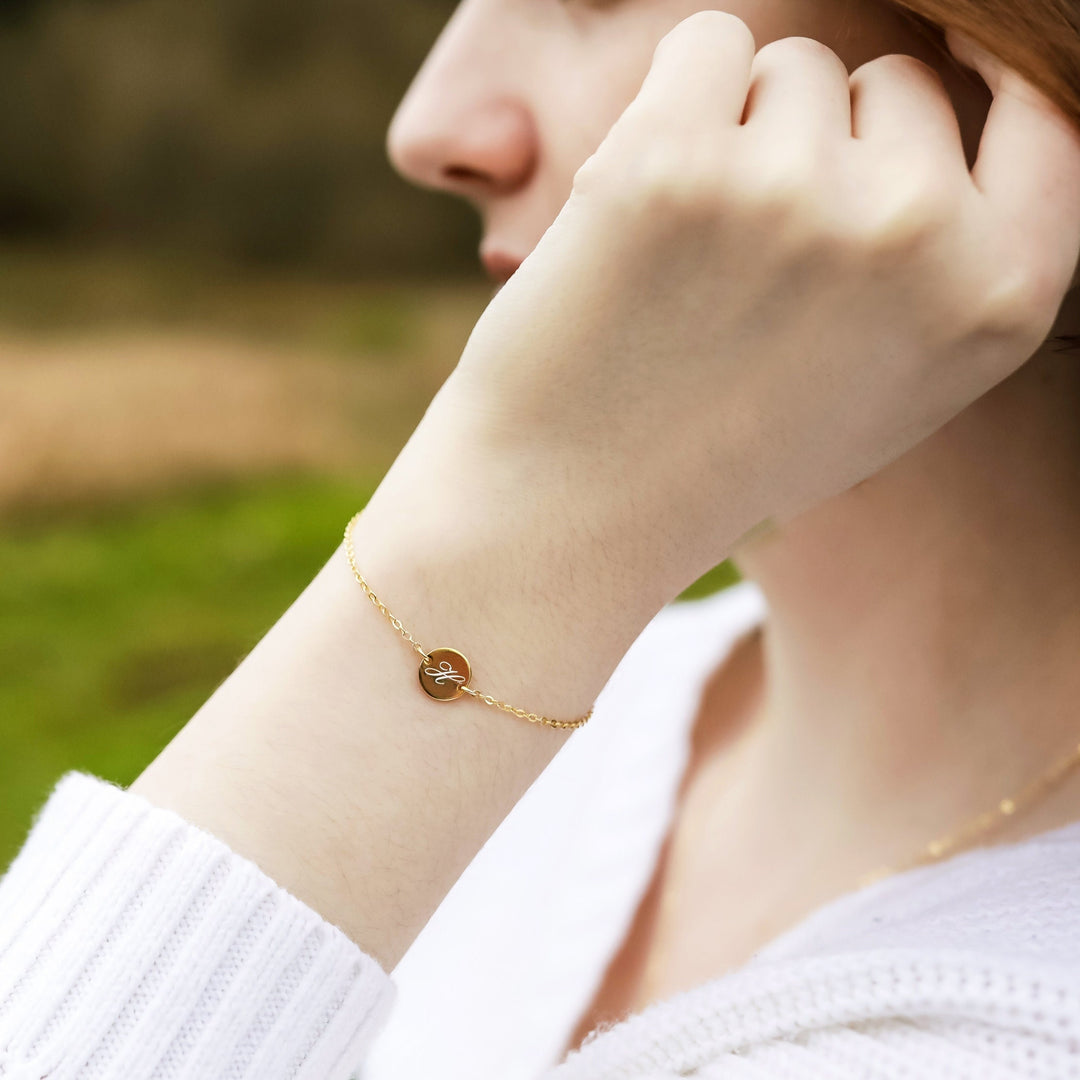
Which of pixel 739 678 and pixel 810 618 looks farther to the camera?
pixel 739 678

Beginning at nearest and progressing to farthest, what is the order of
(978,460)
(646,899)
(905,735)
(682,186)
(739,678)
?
(682,186) < (978,460) < (905,735) < (646,899) < (739,678)

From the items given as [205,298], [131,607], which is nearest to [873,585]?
[131,607]

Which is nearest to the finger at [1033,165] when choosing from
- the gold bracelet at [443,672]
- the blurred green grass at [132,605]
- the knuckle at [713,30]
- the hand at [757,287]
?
the hand at [757,287]

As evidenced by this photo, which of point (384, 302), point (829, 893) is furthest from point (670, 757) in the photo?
point (384, 302)

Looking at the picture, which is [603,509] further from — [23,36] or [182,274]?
[23,36]

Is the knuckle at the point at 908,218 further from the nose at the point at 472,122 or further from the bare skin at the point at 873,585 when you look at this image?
the nose at the point at 472,122

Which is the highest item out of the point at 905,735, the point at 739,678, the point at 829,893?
the point at 739,678

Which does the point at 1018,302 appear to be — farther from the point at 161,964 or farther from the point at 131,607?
the point at 131,607
